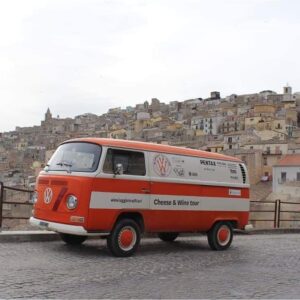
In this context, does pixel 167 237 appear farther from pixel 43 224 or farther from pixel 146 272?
pixel 146 272

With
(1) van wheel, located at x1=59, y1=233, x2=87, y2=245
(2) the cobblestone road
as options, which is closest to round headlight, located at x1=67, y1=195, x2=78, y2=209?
(2) the cobblestone road

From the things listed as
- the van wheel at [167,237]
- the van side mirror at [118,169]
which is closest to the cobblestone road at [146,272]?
the van wheel at [167,237]

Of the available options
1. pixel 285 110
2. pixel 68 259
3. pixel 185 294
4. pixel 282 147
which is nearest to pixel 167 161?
pixel 68 259

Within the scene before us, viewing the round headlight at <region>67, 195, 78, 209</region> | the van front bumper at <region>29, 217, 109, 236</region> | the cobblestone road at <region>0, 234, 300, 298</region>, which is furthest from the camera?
the round headlight at <region>67, 195, 78, 209</region>

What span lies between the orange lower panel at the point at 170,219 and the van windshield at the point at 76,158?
911mm

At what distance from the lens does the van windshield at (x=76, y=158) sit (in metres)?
11.2

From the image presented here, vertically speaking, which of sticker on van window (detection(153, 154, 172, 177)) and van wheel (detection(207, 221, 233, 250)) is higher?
sticker on van window (detection(153, 154, 172, 177))

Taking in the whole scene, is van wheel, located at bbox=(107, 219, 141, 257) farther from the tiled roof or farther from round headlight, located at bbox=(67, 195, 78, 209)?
the tiled roof

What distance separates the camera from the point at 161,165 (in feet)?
40.1

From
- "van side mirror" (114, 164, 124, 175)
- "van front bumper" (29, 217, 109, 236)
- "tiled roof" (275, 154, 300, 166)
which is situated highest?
"tiled roof" (275, 154, 300, 166)

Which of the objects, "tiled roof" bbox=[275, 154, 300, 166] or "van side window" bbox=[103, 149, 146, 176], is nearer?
"van side window" bbox=[103, 149, 146, 176]

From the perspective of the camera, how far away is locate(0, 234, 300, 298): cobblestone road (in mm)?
8070

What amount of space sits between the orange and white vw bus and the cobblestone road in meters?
0.53

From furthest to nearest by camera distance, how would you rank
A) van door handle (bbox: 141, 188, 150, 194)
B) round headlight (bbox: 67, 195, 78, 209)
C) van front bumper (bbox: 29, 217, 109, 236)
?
van door handle (bbox: 141, 188, 150, 194), round headlight (bbox: 67, 195, 78, 209), van front bumper (bbox: 29, 217, 109, 236)
